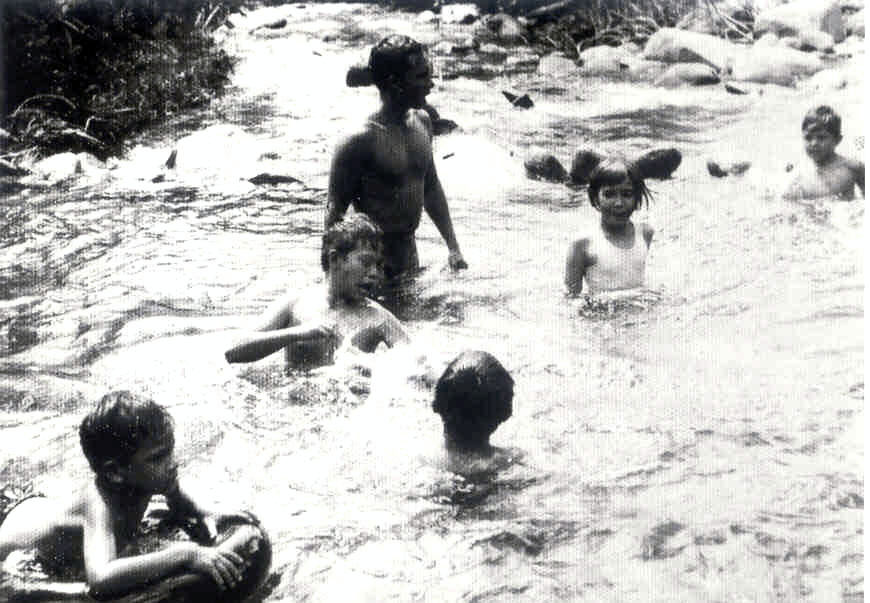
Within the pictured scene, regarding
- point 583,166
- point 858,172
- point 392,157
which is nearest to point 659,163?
point 583,166

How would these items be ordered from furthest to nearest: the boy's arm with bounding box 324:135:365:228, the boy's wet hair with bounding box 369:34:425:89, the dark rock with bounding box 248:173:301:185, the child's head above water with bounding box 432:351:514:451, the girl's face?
the dark rock with bounding box 248:173:301:185, the girl's face, the boy's arm with bounding box 324:135:365:228, the boy's wet hair with bounding box 369:34:425:89, the child's head above water with bounding box 432:351:514:451

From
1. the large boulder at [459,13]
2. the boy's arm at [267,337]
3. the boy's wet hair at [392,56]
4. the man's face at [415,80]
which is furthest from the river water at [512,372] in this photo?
the large boulder at [459,13]

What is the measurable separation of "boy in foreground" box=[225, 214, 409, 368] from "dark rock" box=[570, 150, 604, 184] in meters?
3.48

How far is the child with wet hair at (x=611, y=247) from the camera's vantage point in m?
5.15

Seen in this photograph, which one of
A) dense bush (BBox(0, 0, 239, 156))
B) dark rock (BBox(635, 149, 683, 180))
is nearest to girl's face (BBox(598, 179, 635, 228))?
dark rock (BBox(635, 149, 683, 180))

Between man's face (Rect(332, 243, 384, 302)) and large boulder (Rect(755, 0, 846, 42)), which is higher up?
large boulder (Rect(755, 0, 846, 42))

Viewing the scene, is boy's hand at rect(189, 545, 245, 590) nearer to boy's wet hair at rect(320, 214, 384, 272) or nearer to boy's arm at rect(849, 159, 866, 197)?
boy's wet hair at rect(320, 214, 384, 272)

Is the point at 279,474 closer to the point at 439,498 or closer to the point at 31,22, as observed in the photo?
the point at 439,498

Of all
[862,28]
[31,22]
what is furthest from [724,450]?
[862,28]

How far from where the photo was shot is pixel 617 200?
512 centimetres

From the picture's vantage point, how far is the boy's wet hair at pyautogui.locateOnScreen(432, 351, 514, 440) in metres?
3.46

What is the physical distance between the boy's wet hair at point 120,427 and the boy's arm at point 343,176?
6.93ft

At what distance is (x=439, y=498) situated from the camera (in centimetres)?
349

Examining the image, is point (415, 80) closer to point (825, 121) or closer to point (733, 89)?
point (825, 121)
